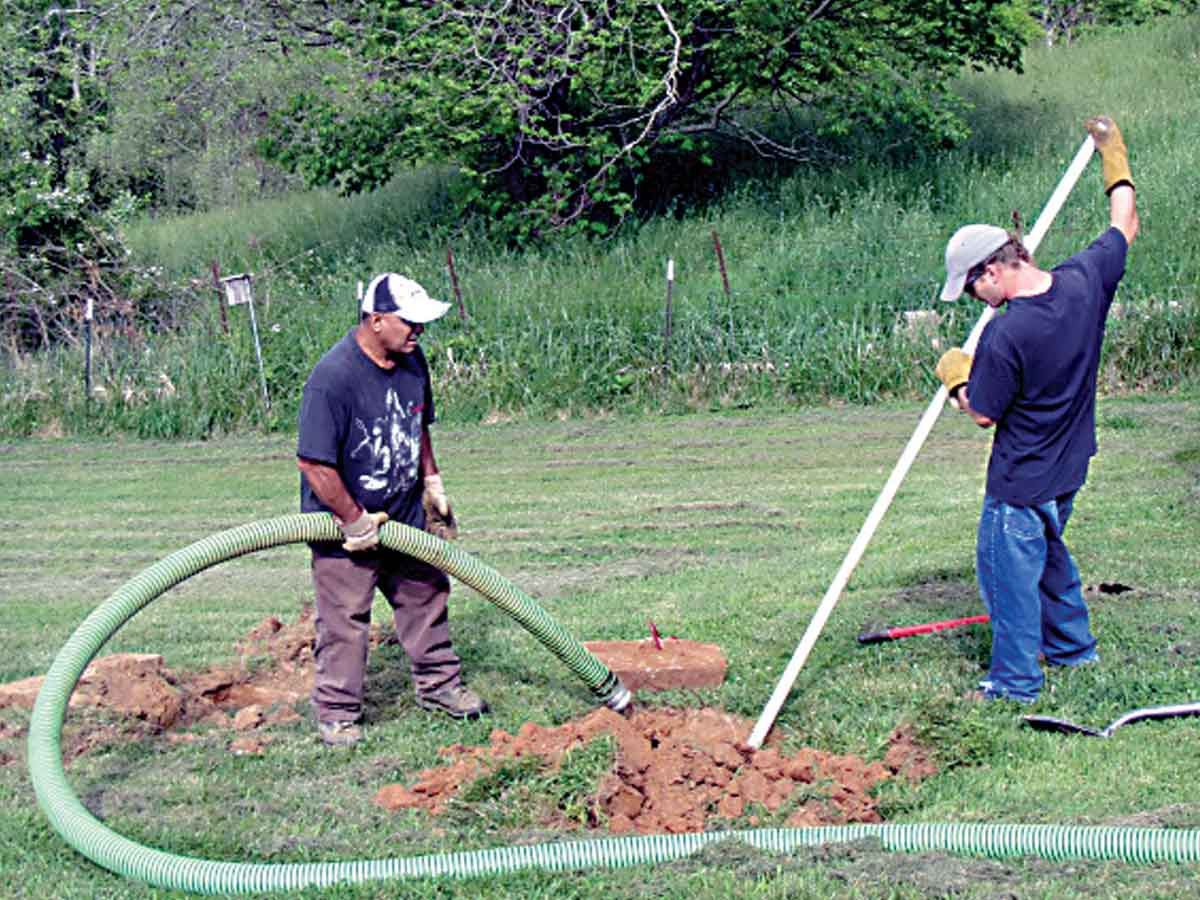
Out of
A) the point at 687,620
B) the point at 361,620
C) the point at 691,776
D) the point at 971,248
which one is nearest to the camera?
the point at 691,776

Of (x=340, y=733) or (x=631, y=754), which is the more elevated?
(x=631, y=754)

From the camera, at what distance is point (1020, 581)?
241 inches

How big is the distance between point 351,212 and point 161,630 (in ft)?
56.9

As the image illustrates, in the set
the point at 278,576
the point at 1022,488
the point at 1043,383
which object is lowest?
the point at 278,576

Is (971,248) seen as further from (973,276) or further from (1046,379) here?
(1046,379)

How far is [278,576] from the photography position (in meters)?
→ 10.3

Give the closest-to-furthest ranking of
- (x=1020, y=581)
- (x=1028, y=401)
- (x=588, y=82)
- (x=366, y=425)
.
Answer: (x=1028, y=401), (x=1020, y=581), (x=366, y=425), (x=588, y=82)

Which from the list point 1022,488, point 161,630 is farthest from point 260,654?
point 1022,488

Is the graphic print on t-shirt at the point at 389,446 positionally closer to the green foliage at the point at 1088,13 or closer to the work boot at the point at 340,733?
the work boot at the point at 340,733

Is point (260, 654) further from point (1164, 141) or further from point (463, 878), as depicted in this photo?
point (1164, 141)

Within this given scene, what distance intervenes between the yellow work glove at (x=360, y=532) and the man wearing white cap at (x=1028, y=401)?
2.51m

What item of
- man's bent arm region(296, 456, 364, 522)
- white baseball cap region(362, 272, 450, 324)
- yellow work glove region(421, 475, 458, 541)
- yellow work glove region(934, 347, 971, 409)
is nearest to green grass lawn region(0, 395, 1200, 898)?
yellow work glove region(421, 475, 458, 541)

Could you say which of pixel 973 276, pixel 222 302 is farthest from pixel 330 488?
pixel 222 302

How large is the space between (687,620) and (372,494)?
94.7 inches
